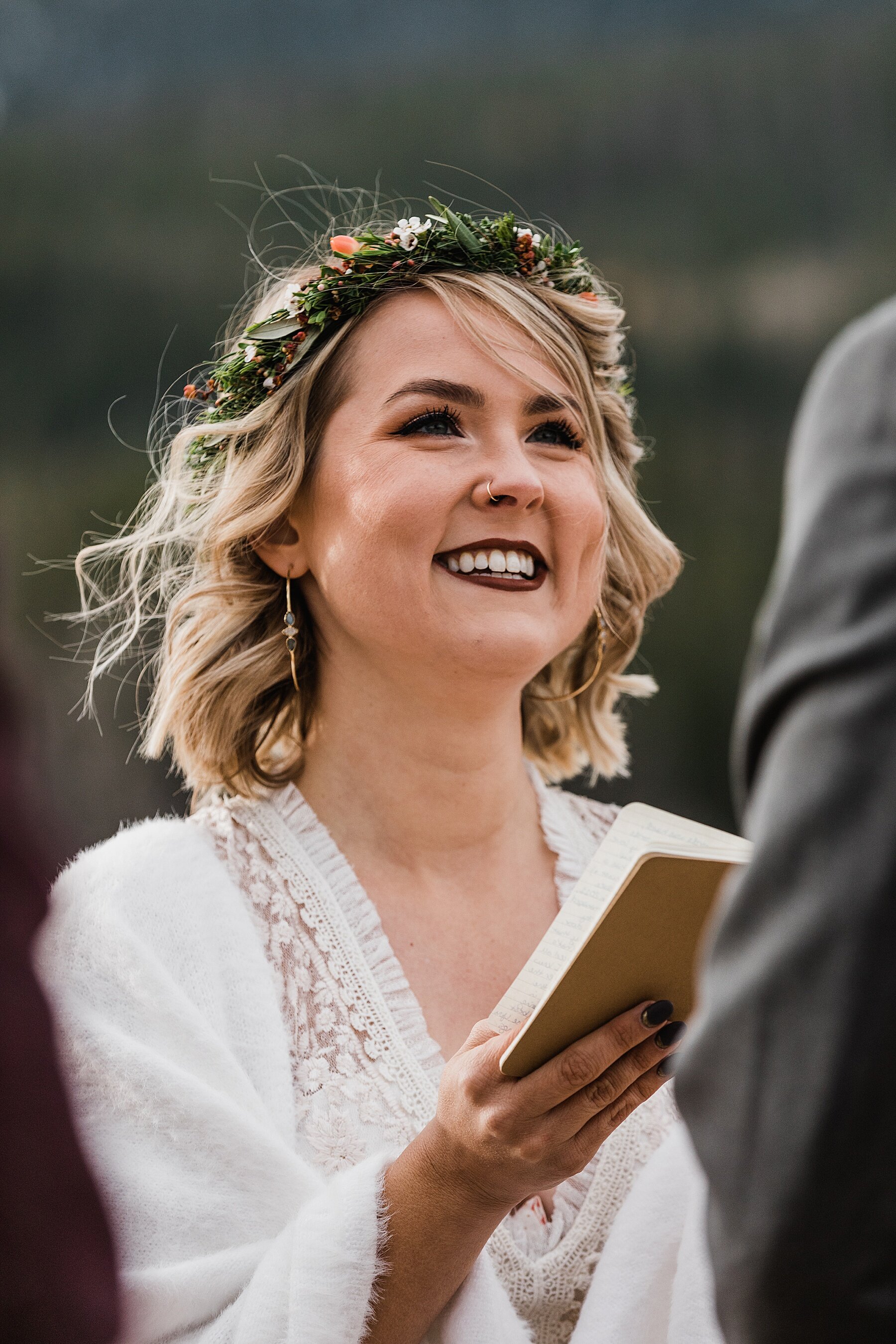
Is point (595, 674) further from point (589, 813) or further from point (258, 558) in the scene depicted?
point (258, 558)

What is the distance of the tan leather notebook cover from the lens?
1.51 m

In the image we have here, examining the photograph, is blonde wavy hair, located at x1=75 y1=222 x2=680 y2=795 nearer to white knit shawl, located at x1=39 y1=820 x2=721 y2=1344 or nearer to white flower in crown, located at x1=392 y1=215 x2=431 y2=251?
white flower in crown, located at x1=392 y1=215 x2=431 y2=251

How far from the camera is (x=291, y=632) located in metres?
2.81

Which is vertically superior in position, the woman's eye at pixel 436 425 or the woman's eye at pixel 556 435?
the woman's eye at pixel 436 425

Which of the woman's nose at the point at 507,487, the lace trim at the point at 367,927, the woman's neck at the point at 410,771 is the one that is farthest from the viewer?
the woman's neck at the point at 410,771

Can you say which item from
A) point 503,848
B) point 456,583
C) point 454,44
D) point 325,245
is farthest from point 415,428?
point 454,44

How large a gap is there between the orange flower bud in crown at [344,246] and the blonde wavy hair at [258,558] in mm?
118

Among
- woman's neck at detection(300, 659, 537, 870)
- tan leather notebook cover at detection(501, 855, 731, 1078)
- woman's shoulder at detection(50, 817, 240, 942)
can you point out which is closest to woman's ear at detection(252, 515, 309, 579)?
woman's neck at detection(300, 659, 537, 870)

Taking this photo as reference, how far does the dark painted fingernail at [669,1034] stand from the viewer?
1.78 meters

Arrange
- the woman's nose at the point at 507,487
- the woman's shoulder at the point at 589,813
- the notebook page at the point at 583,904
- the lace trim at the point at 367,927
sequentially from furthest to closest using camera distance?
the woman's shoulder at the point at 589,813, the woman's nose at the point at 507,487, the lace trim at the point at 367,927, the notebook page at the point at 583,904

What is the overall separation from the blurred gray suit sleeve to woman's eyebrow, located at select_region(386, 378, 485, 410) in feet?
5.80

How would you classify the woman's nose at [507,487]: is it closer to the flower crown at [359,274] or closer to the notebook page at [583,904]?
the flower crown at [359,274]

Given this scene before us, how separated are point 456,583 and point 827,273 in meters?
4.52

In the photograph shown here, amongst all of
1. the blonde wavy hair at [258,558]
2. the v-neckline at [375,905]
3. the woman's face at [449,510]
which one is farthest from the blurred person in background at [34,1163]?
the blonde wavy hair at [258,558]
